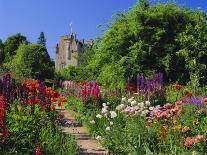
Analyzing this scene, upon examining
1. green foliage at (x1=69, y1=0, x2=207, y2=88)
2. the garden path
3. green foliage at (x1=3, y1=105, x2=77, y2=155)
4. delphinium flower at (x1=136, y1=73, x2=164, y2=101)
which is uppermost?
green foliage at (x1=69, y1=0, x2=207, y2=88)

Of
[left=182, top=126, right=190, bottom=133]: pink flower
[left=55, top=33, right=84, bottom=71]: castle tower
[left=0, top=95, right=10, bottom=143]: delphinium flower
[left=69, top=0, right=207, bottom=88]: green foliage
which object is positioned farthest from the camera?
[left=55, top=33, right=84, bottom=71]: castle tower

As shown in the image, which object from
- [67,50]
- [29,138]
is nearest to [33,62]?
[67,50]

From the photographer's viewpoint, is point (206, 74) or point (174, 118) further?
point (206, 74)

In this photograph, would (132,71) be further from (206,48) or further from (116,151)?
(116,151)

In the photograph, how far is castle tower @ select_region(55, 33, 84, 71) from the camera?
68.9m

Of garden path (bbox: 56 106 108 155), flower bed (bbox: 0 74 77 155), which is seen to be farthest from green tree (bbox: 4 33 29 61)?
flower bed (bbox: 0 74 77 155)

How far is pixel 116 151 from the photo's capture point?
9.50 metres

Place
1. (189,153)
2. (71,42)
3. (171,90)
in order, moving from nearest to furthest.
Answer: (189,153) → (171,90) → (71,42)

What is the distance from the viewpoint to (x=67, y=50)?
6962 centimetres

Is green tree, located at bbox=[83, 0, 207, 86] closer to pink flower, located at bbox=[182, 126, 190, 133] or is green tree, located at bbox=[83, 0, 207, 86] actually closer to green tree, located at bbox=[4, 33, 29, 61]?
pink flower, located at bbox=[182, 126, 190, 133]

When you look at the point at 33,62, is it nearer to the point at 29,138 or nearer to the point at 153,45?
the point at 153,45

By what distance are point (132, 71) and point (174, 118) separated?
31.0 ft

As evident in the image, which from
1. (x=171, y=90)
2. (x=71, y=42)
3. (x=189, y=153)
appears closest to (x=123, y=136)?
(x=189, y=153)

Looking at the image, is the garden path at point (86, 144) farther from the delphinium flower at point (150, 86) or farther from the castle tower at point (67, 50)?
the castle tower at point (67, 50)
